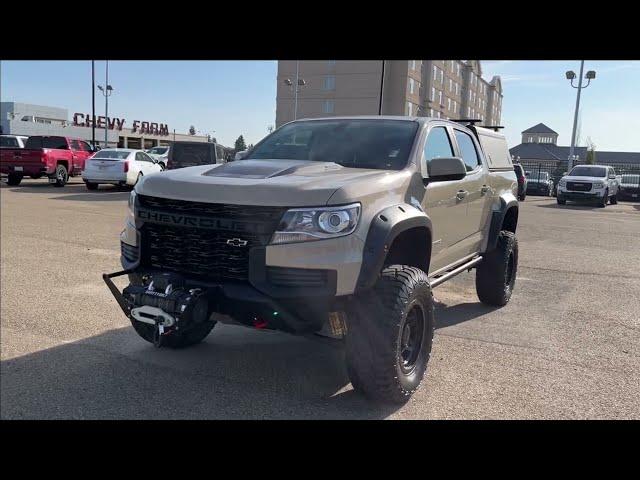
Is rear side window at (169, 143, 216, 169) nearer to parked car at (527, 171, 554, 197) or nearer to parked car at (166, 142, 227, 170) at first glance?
parked car at (166, 142, 227, 170)

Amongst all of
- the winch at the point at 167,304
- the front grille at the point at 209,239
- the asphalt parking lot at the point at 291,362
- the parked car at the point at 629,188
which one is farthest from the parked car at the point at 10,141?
the parked car at the point at 629,188

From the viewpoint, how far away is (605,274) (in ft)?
27.7

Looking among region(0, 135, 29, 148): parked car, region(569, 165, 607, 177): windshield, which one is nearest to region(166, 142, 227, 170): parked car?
region(0, 135, 29, 148): parked car

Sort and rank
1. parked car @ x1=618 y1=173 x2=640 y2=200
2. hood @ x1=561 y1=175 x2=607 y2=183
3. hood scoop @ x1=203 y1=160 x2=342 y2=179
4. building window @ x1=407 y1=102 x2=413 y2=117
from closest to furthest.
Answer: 1. hood scoop @ x1=203 y1=160 x2=342 y2=179
2. hood @ x1=561 y1=175 x2=607 y2=183
3. parked car @ x1=618 y1=173 x2=640 y2=200
4. building window @ x1=407 y1=102 x2=413 y2=117

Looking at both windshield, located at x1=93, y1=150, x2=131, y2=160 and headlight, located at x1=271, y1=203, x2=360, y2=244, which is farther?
windshield, located at x1=93, y1=150, x2=131, y2=160

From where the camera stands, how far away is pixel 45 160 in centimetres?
1945

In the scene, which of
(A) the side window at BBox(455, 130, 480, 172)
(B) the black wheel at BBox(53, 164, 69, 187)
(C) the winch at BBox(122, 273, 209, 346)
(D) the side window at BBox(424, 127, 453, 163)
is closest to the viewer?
(C) the winch at BBox(122, 273, 209, 346)

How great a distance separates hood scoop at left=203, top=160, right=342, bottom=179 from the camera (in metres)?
3.85

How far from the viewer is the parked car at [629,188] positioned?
2955 cm

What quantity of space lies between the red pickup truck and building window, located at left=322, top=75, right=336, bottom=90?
160 feet

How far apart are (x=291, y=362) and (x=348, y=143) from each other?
1848 mm

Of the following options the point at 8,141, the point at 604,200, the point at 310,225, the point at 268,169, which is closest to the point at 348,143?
the point at 268,169
